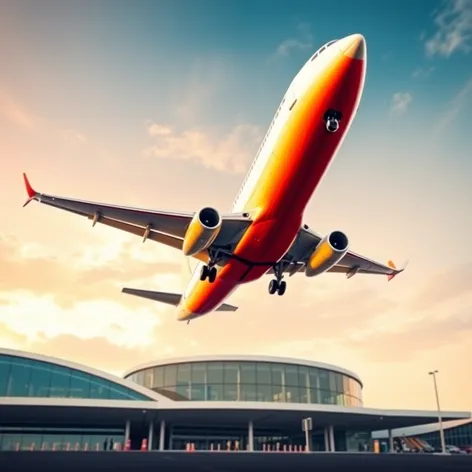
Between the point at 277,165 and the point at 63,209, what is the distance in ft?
31.2

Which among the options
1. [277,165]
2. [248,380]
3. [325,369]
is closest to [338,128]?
[277,165]

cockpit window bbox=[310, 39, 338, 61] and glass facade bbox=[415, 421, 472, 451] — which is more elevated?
cockpit window bbox=[310, 39, 338, 61]

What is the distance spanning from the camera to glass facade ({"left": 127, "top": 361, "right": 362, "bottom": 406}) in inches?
2019

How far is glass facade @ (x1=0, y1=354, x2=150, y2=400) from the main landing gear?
32909 mm

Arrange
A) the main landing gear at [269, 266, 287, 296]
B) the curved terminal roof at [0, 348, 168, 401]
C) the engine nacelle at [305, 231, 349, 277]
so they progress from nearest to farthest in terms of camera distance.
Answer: the engine nacelle at [305, 231, 349, 277], the main landing gear at [269, 266, 287, 296], the curved terminal roof at [0, 348, 168, 401]

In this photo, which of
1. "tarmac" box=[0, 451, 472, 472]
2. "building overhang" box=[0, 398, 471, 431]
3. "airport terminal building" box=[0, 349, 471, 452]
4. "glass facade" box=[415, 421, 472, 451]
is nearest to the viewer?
"tarmac" box=[0, 451, 472, 472]

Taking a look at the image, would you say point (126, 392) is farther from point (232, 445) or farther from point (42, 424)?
point (232, 445)

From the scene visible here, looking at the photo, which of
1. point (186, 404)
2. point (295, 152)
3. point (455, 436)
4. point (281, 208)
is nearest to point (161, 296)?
point (281, 208)

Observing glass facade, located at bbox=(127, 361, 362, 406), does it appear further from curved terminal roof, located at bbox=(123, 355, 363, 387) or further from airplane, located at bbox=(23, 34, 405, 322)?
airplane, located at bbox=(23, 34, 405, 322)

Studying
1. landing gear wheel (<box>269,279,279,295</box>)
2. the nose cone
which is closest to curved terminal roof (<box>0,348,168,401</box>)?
landing gear wheel (<box>269,279,279,295</box>)

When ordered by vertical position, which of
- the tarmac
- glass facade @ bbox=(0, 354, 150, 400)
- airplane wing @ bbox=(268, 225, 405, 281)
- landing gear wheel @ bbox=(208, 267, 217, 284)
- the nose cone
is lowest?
the tarmac

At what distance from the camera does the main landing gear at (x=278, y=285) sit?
22.2 m

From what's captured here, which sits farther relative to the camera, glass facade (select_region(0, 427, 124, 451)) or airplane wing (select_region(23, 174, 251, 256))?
glass facade (select_region(0, 427, 124, 451))

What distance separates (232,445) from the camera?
2274 inches
